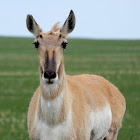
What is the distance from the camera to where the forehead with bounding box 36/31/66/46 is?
6887 millimetres

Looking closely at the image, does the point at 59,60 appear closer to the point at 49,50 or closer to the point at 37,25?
the point at 49,50

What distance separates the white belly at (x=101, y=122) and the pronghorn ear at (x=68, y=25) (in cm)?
146

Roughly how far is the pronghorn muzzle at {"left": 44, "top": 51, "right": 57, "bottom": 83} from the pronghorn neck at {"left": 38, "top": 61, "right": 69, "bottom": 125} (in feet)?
1.32

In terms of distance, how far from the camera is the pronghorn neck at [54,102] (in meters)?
6.93

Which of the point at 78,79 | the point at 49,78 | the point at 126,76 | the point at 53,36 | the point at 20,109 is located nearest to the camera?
the point at 49,78

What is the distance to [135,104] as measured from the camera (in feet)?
66.0

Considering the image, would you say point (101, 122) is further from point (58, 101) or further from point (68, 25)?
point (68, 25)

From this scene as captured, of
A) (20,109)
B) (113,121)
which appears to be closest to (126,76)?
(20,109)

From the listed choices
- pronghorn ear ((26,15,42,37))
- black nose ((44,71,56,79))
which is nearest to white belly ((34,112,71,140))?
black nose ((44,71,56,79))

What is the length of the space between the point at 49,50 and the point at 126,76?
93.6 feet

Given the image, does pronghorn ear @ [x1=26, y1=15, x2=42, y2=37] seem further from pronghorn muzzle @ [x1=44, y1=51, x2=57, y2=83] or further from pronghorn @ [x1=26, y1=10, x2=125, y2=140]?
pronghorn muzzle @ [x1=44, y1=51, x2=57, y2=83]

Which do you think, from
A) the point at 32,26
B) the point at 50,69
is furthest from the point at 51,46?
the point at 32,26

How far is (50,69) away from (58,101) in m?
0.77

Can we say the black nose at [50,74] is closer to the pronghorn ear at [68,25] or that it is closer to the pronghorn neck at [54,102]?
the pronghorn neck at [54,102]
